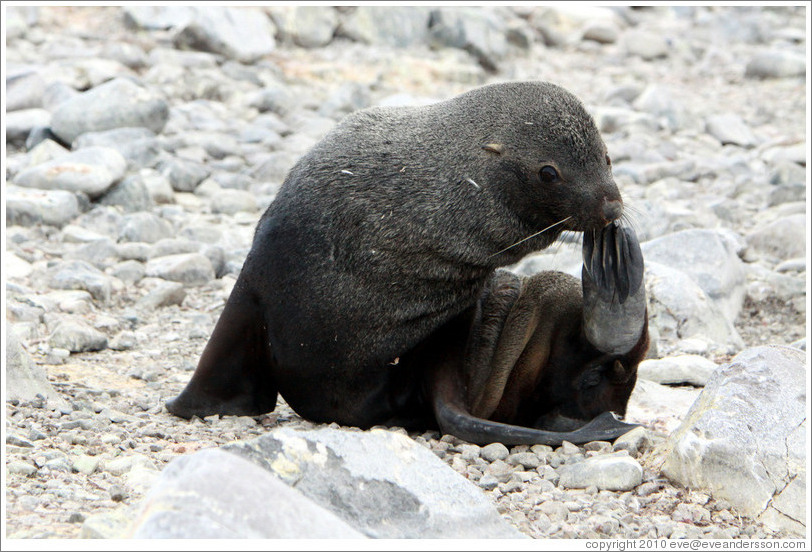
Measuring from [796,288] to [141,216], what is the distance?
5.00 meters

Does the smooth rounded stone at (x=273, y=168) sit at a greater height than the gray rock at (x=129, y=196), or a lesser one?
lesser

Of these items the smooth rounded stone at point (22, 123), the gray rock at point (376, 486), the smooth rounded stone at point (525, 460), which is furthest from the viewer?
the smooth rounded stone at point (22, 123)

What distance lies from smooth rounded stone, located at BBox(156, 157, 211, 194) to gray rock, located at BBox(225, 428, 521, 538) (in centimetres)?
617

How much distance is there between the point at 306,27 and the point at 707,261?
780 cm

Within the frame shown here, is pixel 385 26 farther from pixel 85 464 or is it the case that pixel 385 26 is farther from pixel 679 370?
pixel 85 464

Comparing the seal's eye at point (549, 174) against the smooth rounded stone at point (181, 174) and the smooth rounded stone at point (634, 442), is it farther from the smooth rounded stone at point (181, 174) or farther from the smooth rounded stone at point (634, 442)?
the smooth rounded stone at point (181, 174)

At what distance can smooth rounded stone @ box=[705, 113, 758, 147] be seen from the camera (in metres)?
12.5

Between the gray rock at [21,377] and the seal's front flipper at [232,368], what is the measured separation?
2.01ft

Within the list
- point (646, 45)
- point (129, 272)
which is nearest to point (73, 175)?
point (129, 272)

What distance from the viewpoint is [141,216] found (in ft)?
28.1

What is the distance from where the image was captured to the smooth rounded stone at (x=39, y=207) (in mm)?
8383

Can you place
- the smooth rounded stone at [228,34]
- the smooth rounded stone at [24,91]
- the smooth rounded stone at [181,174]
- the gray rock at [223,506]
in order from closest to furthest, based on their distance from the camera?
the gray rock at [223,506]
the smooth rounded stone at [181,174]
the smooth rounded stone at [24,91]
the smooth rounded stone at [228,34]

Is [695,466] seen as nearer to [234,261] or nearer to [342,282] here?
[342,282]

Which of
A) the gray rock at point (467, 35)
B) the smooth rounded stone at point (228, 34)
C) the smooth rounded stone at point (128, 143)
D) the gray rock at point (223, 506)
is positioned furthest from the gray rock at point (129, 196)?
the gray rock at point (467, 35)
